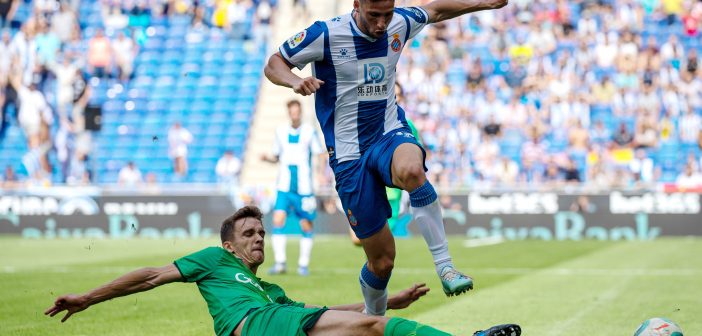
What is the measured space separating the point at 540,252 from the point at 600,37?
34.4 ft

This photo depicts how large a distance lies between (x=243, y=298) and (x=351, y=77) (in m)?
2.04

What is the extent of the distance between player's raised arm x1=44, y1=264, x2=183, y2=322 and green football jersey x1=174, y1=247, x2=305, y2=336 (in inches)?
5.6

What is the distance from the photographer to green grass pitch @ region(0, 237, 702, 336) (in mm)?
9688

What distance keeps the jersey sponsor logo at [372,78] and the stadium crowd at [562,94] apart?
16.7 metres

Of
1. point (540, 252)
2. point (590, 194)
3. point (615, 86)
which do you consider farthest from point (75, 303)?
point (615, 86)

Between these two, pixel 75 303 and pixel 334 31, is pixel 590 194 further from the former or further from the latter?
pixel 75 303

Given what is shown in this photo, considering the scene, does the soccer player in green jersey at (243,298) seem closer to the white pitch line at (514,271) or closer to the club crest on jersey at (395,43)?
the club crest on jersey at (395,43)

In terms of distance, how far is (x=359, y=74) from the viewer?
7852mm

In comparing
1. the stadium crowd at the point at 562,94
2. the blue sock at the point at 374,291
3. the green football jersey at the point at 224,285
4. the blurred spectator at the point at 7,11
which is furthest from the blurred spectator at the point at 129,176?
the green football jersey at the point at 224,285

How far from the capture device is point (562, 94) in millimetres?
27000

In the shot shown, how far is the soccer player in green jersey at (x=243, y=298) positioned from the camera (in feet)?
20.2

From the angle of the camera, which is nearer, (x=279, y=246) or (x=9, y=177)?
(x=279, y=246)

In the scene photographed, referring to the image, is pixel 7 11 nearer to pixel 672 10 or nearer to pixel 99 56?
pixel 99 56

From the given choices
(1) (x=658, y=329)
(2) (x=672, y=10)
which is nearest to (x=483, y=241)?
(2) (x=672, y=10)
